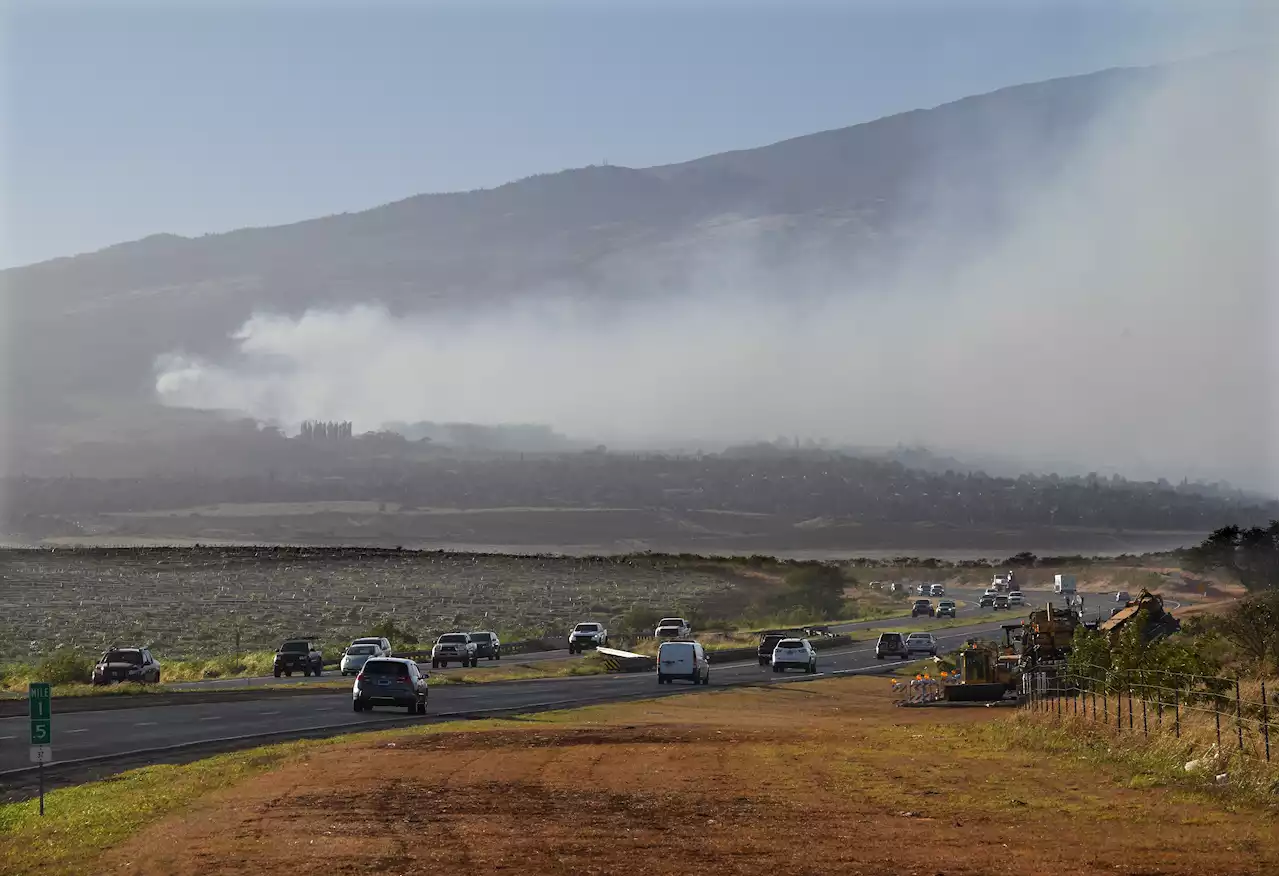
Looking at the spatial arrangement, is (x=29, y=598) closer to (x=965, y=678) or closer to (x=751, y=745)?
(x=965, y=678)

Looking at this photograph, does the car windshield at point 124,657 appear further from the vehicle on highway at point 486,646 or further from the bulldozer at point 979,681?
the bulldozer at point 979,681

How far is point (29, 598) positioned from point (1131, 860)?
118845 millimetres

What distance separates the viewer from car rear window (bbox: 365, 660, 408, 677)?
168ft

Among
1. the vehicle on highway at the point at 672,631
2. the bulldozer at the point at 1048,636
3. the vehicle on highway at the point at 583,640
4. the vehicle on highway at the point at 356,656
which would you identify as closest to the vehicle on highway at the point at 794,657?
the vehicle on highway at the point at 583,640

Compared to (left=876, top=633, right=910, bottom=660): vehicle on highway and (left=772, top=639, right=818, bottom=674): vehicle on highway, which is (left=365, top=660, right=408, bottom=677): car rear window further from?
(left=876, top=633, right=910, bottom=660): vehicle on highway

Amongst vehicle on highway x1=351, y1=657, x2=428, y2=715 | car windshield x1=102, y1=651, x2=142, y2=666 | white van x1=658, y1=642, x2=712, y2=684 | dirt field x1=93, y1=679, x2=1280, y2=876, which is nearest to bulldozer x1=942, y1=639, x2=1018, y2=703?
white van x1=658, y1=642, x2=712, y2=684

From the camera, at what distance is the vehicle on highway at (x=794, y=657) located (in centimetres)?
8094

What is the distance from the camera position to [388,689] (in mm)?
50688

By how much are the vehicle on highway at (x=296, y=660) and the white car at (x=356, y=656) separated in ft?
4.28

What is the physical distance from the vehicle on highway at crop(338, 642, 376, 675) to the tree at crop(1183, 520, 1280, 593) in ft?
241

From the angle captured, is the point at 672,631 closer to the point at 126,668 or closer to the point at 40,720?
the point at 126,668

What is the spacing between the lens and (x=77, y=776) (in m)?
33.5

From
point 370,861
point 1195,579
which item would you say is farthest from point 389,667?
point 1195,579

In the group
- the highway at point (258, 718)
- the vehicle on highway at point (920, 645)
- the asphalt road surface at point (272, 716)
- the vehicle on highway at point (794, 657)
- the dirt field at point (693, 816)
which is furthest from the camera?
the vehicle on highway at point (920, 645)
